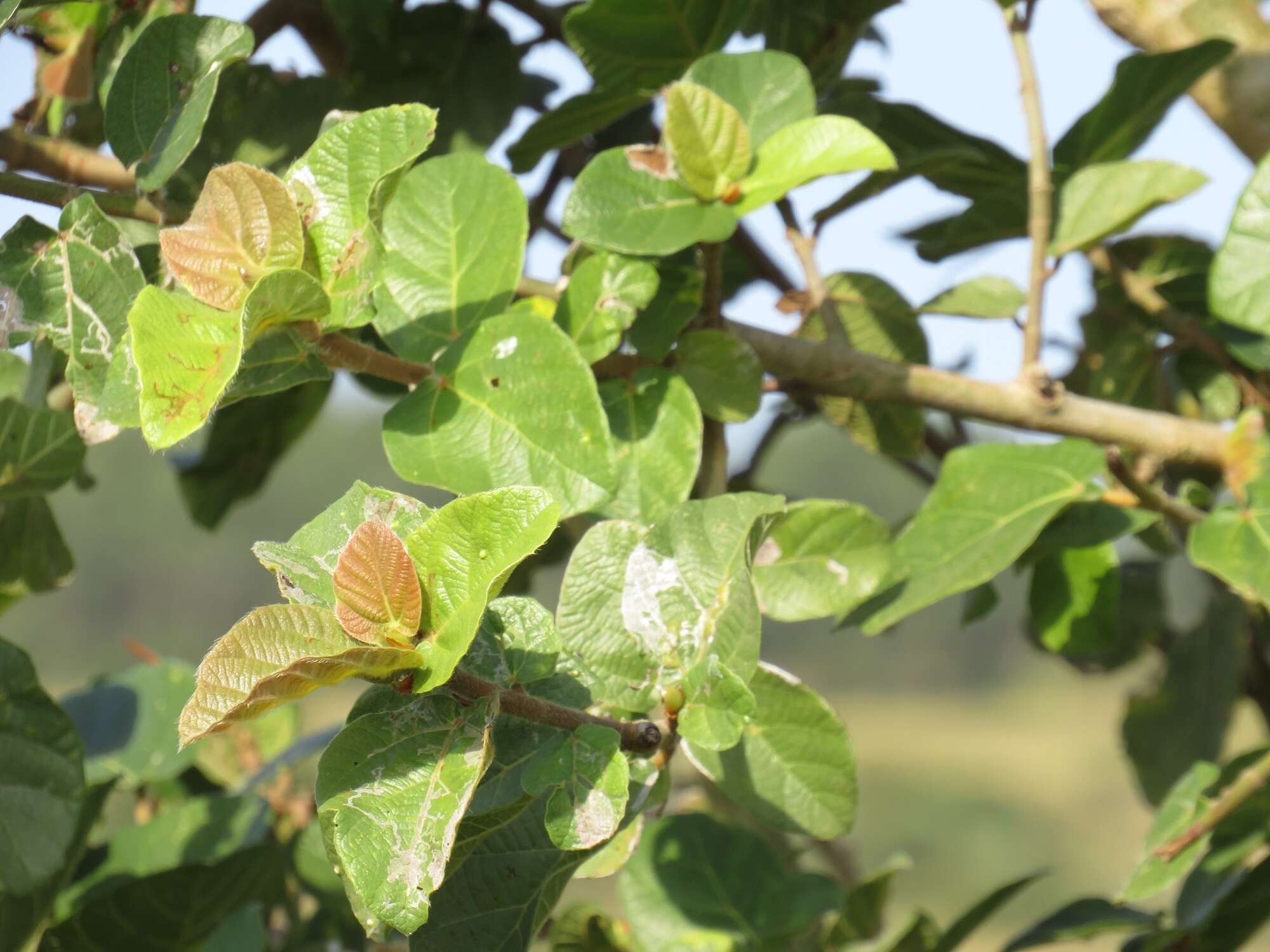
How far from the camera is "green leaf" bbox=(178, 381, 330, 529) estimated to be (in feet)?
2.68

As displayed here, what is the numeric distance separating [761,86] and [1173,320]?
1.29 ft

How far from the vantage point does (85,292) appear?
41 centimetres

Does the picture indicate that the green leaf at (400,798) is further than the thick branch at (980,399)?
No

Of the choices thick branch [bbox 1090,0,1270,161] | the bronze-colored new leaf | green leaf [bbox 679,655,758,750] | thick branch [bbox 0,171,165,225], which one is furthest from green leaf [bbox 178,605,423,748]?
thick branch [bbox 1090,0,1270,161]

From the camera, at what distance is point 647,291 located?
1.53 ft

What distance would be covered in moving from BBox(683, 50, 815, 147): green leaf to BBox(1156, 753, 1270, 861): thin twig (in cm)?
40

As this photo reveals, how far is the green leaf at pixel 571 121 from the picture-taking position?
0.60 m

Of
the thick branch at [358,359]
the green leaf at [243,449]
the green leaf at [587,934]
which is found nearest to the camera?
the thick branch at [358,359]

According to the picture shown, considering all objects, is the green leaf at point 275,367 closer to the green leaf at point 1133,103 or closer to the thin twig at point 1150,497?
the thin twig at point 1150,497

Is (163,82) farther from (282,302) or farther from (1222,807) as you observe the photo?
(1222,807)

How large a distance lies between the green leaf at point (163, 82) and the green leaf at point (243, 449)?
335mm

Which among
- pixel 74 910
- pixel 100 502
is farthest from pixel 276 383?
pixel 100 502

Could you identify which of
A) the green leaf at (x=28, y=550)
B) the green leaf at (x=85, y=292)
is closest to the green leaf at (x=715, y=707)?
the green leaf at (x=85, y=292)

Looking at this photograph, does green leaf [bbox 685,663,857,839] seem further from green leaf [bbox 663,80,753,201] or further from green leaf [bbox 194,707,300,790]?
green leaf [bbox 194,707,300,790]
